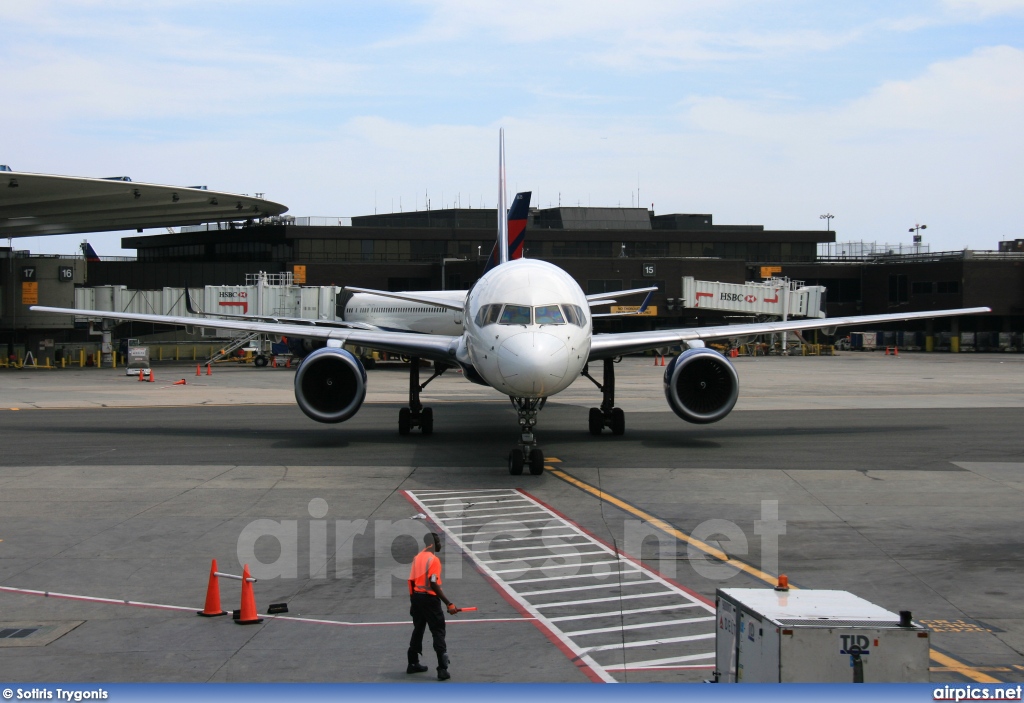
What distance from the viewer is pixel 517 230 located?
41.6 m

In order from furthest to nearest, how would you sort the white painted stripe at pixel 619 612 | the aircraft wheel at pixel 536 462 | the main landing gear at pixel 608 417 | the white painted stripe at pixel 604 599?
1. the main landing gear at pixel 608 417
2. the aircraft wheel at pixel 536 462
3. the white painted stripe at pixel 604 599
4. the white painted stripe at pixel 619 612

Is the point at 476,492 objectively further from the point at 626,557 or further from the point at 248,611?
the point at 248,611

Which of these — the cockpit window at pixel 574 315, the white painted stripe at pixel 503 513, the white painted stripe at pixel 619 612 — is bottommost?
the white painted stripe at pixel 503 513

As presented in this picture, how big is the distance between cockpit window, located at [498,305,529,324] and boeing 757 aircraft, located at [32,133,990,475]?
0.8 inches

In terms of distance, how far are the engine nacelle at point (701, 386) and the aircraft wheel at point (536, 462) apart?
220 inches

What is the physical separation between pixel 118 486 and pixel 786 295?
70566 millimetres

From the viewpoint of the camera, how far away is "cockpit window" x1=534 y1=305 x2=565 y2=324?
2130 centimetres

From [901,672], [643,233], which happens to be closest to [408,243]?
[643,233]

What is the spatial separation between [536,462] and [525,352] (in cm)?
248

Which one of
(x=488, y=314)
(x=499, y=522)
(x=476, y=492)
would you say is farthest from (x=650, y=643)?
(x=488, y=314)

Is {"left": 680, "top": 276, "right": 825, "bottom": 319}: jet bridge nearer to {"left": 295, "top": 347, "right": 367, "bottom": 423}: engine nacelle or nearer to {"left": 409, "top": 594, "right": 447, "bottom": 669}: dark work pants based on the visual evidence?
{"left": 295, "top": 347, "right": 367, "bottom": 423}: engine nacelle

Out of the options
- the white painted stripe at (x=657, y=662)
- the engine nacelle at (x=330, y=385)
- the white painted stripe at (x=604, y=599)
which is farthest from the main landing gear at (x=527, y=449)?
the white painted stripe at (x=657, y=662)

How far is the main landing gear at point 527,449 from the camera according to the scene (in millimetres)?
21203

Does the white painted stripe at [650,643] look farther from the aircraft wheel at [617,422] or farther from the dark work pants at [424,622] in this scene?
the aircraft wheel at [617,422]
